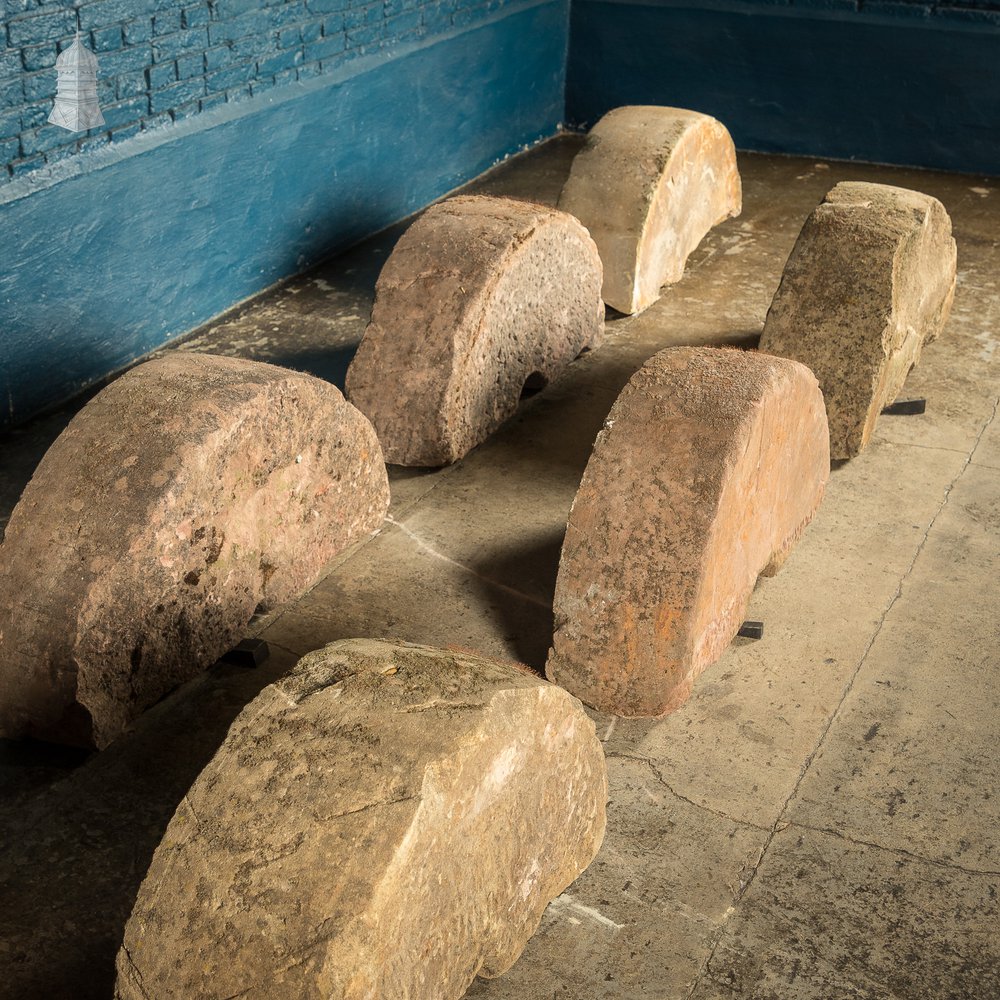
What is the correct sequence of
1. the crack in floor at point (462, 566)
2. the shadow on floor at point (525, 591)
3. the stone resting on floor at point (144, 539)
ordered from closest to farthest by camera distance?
1. the stone resting on floor at point (144, 539)
2. the shadow on floor at point (525, 591)
3. the crack in floor at point (462, 566)

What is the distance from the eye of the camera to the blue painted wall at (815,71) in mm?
7379

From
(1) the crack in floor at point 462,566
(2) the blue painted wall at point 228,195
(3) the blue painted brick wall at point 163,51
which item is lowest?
(1) the crack in floor at point 462,566

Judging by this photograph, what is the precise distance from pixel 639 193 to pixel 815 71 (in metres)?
2.69

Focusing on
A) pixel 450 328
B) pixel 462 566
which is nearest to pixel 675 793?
pixel 462 566

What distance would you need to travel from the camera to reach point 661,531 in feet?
10.6

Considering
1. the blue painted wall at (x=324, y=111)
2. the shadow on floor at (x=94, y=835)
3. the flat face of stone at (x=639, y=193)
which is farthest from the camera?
the flat face of stone at (x=639, y=193)

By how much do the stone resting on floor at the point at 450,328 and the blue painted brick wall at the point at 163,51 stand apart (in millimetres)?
1296

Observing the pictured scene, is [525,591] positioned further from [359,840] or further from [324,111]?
[324,111]

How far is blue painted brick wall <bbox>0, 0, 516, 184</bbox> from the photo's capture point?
4.56 m

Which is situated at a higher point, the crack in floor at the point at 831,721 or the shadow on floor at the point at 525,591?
the crack in floor at the point at 831,721

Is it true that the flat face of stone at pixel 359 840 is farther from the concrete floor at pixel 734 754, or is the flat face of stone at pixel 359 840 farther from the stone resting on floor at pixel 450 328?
the stone resting on floor at pixel 450 328

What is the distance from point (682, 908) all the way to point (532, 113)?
6169mm

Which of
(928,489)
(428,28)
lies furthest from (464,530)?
(428,28)

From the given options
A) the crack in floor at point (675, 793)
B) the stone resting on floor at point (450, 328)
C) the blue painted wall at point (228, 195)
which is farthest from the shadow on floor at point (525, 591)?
the blue painted wall at point (228, 195)
